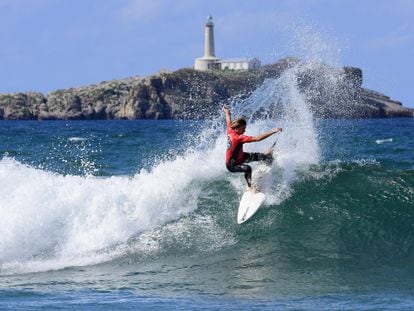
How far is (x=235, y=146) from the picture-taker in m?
12.7

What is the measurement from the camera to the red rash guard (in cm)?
1253

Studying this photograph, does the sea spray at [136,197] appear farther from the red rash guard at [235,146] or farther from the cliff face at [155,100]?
the cliff face at [155,100]

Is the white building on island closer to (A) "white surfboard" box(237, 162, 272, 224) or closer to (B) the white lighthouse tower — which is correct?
(B) the white lighthouse tower

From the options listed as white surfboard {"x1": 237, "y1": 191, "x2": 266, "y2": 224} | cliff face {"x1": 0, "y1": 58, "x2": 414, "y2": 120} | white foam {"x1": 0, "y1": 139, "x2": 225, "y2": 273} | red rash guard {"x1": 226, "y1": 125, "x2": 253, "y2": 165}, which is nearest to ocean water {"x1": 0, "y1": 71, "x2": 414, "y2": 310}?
white foam {"x1": 0, "y1": 139, "x2": 225, "y2": 273}

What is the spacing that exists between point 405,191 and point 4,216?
24.1 ft

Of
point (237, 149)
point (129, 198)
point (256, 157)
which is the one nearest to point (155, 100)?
point (129, 198)

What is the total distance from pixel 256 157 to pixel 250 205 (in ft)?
2.71

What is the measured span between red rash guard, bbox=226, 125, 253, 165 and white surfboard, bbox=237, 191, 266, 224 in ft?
2.72

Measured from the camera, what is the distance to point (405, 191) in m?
15.0

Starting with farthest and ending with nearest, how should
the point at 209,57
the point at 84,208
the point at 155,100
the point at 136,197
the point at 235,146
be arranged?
the point at 209,57, the point at 155,100, the point at 136,197, the point at 84,208, the point at 235,146

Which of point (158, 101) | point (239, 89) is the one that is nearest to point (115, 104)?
point (158, 101)

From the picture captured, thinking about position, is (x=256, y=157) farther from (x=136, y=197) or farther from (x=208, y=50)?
(x=208, y=50)

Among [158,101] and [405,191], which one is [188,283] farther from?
[158,101]

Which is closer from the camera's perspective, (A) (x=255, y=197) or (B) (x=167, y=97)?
(A) (x=255, y=197)
